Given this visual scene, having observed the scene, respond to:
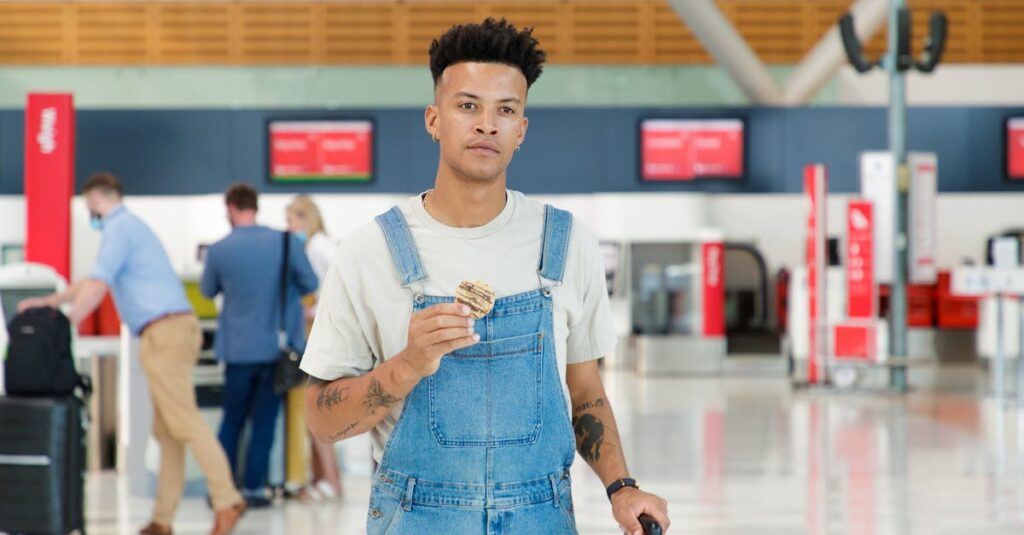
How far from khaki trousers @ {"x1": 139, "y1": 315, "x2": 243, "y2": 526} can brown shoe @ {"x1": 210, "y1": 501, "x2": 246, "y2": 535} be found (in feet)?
0.08

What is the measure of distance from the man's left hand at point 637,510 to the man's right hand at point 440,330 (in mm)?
361

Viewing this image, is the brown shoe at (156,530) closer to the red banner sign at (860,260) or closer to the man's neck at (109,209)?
the man's neck at (109,209)

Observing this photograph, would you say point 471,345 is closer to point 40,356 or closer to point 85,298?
point 40,356

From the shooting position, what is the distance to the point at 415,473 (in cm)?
205

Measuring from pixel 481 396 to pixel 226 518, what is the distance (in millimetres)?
4129

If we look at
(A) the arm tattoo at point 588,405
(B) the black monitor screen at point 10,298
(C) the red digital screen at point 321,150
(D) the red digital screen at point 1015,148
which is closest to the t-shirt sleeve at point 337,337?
(A) the arm tattoo at point 588,405

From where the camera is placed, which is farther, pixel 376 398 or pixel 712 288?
pixel 712 288

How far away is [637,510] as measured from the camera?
201cm

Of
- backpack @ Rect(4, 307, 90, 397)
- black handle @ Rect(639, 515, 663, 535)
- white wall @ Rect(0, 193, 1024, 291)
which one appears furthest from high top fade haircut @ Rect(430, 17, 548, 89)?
white wall @ Rect(0, 193, 1024, 291)

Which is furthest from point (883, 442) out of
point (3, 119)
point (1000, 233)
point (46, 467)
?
point (3, 119)

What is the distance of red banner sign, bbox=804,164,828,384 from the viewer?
1266 centimetres

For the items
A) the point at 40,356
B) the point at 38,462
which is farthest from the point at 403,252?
the point at 38,462

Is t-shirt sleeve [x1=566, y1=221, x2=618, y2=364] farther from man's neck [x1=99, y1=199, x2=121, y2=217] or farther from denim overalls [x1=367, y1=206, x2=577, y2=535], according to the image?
man's neck [x1=99, y1=199, x2=121, y2=217]

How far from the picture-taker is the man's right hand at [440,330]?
1821 millimetres
